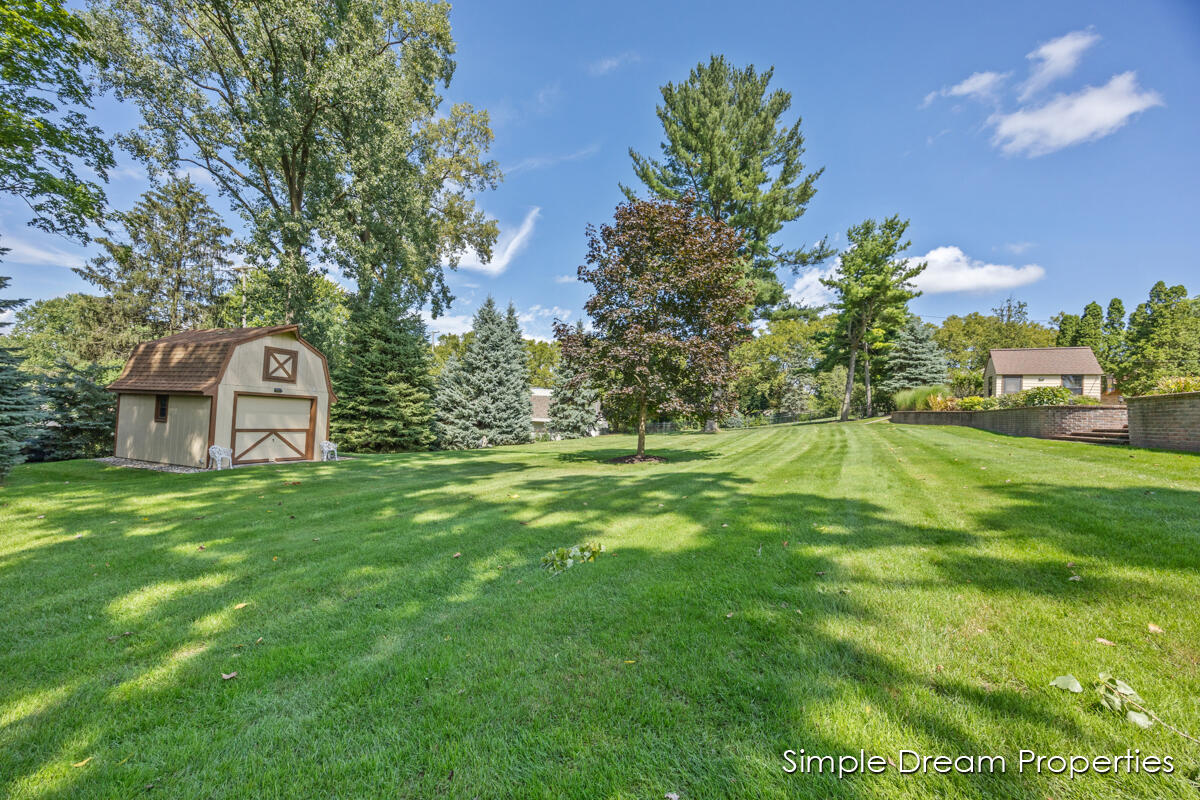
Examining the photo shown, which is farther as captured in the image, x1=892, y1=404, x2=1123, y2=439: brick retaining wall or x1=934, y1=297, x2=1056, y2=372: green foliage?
x1=934, y1=297, x2=1056, y2=372: green foliage

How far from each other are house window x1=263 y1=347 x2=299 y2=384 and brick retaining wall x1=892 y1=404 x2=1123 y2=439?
21668mm

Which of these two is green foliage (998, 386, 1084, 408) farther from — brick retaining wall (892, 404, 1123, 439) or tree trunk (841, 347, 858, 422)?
tree trunk (841, 347, 858, 422)

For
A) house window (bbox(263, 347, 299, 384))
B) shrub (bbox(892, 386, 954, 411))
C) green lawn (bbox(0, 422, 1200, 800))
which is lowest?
green lawn (bbox(0, 422, 1200, 800))

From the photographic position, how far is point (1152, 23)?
21.3 ft

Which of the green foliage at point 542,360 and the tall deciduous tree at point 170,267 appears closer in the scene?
the tall deciduous tree at point 170,267

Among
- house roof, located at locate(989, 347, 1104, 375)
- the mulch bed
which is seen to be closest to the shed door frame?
the mulch bed

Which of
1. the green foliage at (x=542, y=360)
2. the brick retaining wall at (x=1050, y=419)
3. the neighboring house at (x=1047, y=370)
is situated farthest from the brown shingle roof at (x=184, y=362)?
the neighboring house at (x=1047, y=370)

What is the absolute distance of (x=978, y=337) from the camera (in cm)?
4366

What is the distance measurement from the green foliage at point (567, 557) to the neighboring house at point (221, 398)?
532 inches

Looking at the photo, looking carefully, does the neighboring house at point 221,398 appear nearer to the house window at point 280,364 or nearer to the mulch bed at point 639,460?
the house window at point 280,364

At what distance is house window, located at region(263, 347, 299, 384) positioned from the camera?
45.5ft


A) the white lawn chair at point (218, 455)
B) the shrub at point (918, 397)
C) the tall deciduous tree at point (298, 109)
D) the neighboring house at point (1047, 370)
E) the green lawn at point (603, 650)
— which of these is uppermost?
the tall deciduous tree at point (298, 109)

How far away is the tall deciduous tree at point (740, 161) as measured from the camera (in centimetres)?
2189

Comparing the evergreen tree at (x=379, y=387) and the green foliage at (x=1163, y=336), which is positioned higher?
the green foliage at (x=1163, y=336)
